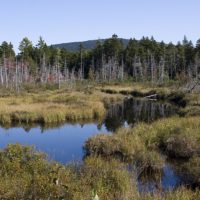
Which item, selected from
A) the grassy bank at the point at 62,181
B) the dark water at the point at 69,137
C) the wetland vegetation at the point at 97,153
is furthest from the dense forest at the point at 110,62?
the grassy bank at the point at 62,181

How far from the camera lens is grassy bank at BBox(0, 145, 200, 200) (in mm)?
10812

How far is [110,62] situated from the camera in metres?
94.3

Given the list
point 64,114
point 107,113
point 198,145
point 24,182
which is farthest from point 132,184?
point 107,113

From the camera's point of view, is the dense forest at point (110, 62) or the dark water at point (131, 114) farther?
the dense forest at point (110, 62)

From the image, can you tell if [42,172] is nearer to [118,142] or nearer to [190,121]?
[118,142]

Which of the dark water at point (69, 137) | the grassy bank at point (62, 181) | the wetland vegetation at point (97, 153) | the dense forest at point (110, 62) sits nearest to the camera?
the grassy bank at point (62, 181)

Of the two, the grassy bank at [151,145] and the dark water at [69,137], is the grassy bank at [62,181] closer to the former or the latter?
the dark water at [69,137]

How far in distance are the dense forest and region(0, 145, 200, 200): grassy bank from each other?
217 feet

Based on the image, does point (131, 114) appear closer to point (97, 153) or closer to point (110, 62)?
point (97, 153)

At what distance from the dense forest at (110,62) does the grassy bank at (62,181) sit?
66027mm

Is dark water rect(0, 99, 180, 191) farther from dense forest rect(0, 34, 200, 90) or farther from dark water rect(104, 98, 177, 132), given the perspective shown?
dense forest rect(0, 34, 200, 90)

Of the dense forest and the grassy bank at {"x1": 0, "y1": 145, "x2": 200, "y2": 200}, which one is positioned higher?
the dense forest

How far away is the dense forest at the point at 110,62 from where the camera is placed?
290 ft

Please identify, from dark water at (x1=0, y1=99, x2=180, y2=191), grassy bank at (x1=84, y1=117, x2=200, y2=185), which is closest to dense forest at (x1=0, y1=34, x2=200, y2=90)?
dark water at (x1=0, y1=99, x2=180, y2=191)
